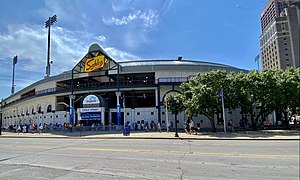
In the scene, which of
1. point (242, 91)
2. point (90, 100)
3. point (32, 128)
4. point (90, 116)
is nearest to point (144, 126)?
point (90, 116)

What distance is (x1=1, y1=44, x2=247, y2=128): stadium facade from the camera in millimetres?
35656

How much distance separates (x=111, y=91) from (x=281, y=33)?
35.8 meters

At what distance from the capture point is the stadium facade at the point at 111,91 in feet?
117

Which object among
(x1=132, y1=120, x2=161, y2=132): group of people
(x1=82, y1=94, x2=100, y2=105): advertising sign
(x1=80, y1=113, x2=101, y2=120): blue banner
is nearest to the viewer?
(x1=132, y1=120, x2=161, y2=132): group of people

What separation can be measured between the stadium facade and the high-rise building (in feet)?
86.9

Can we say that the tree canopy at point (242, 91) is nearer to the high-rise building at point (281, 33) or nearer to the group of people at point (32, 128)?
the high-rise building at point (281, 33)

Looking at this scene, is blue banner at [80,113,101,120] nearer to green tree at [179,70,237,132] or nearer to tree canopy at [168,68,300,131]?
tree canopy at [168,68,300,131]

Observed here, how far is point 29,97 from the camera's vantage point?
165 ft

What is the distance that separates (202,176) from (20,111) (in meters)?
63.8

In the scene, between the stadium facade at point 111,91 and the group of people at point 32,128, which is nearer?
the group of people at point 32,128

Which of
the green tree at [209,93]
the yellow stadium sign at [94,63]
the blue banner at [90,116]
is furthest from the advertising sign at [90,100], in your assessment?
the green tree at [209,93]

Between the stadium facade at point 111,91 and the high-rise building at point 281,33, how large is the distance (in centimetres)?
2649

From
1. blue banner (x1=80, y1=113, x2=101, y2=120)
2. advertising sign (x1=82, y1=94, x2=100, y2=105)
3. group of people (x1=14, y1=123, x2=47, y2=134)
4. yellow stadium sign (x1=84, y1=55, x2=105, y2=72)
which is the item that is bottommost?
group of people (x1=14, y1=123, x2=47, y2=134)

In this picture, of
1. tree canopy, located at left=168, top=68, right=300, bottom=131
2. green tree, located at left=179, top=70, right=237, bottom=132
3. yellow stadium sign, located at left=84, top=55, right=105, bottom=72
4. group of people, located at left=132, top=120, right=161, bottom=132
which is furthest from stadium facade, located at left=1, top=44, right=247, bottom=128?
green tree, located at left=179, top=70, right=237, bottom=132
